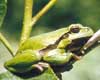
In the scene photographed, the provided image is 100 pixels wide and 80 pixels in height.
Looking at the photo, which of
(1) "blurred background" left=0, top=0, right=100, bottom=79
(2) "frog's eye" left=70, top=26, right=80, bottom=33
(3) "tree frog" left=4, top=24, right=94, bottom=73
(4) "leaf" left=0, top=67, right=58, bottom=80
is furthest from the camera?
(1) "blurred background" left=0, top=0, right=100, bottom=79

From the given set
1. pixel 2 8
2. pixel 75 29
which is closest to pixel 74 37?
pixel 75 29

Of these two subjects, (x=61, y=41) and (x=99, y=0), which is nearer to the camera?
(x=61, y=41)

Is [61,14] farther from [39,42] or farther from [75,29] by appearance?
[39,42]

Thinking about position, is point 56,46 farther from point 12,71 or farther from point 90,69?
point 90,69

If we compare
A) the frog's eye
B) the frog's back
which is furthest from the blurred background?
the frog's back

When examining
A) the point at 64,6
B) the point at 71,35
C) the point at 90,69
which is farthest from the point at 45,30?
the point at 71,35

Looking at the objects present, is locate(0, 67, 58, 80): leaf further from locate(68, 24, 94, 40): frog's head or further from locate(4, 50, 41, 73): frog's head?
locate(68, 24, 94, 40): frog's head

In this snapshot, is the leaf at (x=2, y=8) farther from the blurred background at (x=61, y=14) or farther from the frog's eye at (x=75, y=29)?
the blurred background at (x=61, y=14)

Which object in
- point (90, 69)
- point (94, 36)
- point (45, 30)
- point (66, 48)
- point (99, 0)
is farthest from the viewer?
point (99, 0)
